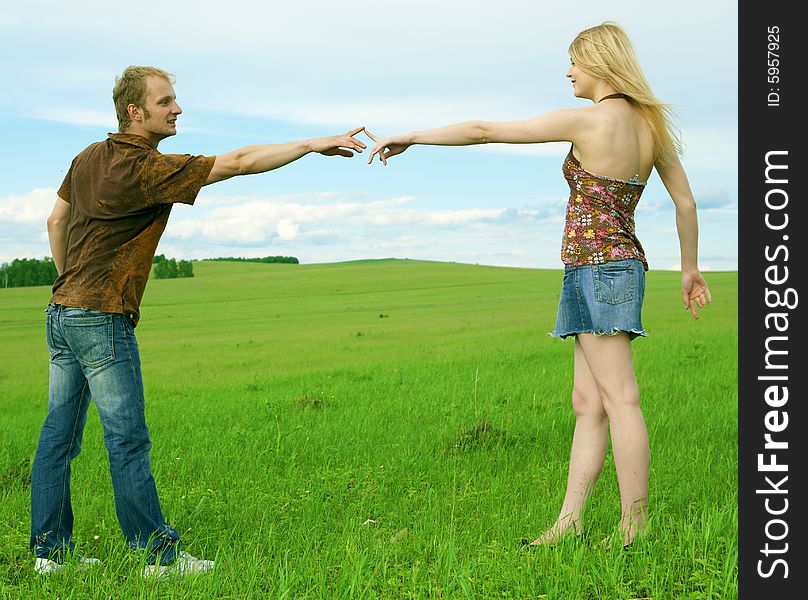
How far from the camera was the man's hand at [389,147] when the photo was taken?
206 inches

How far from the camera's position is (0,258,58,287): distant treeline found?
4719 cm

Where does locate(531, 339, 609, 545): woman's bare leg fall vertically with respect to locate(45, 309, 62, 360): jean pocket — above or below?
below

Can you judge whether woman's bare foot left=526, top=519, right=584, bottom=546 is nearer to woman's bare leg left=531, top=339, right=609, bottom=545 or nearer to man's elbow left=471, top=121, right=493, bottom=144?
woman's bare leg left=531, top=339, right=609, bottom=545

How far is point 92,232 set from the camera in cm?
510

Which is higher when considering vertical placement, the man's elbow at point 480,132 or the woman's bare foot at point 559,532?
the man's elbow at point 480,132

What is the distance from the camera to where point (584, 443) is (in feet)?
17.7

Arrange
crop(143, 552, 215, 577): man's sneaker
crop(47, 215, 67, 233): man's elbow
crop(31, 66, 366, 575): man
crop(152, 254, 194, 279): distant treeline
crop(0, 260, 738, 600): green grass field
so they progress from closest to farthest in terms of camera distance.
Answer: crop(0, 260, 738, 600): green grass field, crop(143, 552, 215, 577): man's sneaker, crop(31, 66, 366, 575): man, crop(47, 215, 67, 233): man's elbow, crop(152, 254, 194, 279): distant treeline

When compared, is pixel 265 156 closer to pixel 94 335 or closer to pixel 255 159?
pixel 255 159

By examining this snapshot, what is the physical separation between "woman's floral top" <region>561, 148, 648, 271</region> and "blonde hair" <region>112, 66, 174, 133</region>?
260cm

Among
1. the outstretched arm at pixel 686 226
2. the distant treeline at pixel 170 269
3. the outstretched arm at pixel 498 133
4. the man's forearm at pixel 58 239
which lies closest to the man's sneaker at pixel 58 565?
the man's forearm at pixel 58 239

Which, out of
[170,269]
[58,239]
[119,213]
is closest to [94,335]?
[119,213]

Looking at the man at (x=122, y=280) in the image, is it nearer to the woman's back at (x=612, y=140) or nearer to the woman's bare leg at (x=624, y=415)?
the woman's back at (x=612, y=140)

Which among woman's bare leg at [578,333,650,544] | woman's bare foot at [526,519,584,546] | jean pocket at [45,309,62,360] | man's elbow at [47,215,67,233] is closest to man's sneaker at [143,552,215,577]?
jean pocket at [45,309,62,360]
